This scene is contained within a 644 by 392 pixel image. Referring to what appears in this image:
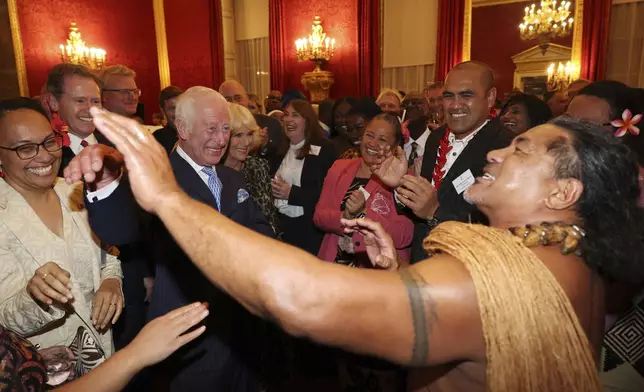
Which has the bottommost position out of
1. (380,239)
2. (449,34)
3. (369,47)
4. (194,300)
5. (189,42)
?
(194,300)

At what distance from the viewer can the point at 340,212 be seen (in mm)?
3033

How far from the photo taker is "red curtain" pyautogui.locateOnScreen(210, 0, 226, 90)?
1302 centimetres

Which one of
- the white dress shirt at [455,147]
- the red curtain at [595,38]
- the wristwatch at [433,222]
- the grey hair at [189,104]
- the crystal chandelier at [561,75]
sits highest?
the red curtain at [595,38]

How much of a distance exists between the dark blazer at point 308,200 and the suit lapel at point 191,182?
1350mm

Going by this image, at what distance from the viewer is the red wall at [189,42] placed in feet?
41.0

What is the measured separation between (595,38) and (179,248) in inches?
415

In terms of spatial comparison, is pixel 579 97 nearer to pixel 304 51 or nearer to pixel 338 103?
pixel 338 103

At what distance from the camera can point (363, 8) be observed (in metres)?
11.1

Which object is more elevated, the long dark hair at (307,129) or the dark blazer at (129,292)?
the long dark hair at (307,129)

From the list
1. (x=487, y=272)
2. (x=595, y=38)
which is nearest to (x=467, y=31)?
(x=595, y=38)

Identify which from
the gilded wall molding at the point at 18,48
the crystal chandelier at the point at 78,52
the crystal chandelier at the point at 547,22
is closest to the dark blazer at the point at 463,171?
the crystal chandelier at the point at 547,22

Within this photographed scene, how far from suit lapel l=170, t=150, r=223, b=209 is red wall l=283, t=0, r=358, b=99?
9.82m

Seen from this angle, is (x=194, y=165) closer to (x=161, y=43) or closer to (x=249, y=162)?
(x=249, y=162)

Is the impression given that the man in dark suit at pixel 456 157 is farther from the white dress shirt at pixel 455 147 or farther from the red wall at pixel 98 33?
the red wall at pixel 98 33
